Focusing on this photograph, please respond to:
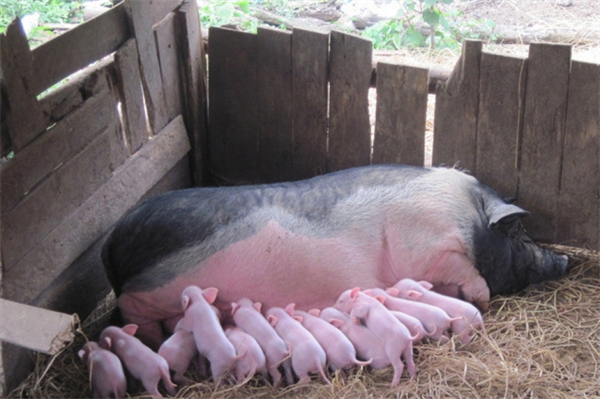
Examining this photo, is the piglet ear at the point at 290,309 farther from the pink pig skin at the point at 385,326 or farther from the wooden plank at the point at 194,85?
the wooden plank at the point at 194,85

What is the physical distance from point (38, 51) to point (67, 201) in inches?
23.3

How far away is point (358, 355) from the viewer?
2941 mm

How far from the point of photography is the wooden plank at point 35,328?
1921mm

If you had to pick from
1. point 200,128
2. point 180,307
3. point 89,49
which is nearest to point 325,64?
point 200,128

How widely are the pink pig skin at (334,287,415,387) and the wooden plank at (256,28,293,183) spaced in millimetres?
1178

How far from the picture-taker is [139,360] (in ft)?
9.29

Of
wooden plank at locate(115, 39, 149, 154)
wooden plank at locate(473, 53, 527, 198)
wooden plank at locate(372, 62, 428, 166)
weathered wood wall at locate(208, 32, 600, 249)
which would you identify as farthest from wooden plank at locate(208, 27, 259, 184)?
wooden plank at locate(473, 53, 527, 198)

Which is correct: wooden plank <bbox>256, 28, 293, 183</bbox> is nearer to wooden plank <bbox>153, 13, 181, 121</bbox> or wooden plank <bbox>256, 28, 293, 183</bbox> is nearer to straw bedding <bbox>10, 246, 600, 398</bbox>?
wooden plank <bbox>153, 13, 181, 121</bbox>

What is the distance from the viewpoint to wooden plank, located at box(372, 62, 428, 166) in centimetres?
362

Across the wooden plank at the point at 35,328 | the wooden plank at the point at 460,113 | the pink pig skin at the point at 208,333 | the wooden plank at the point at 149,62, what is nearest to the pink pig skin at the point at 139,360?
the pink pig skin at the point at 208,333

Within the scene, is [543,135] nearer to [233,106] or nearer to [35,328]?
[233,106]

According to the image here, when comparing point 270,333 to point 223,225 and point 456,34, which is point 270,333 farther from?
point 456,34

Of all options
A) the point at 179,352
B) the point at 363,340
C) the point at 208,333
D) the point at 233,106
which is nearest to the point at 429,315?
the point at 363,340

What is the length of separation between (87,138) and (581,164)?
216 centimetres
